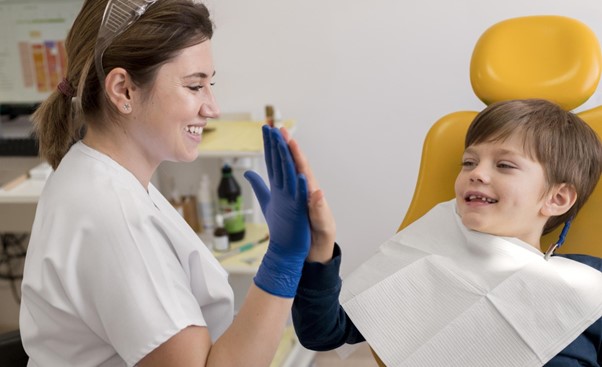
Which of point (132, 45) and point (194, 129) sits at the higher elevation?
point (132, 45)

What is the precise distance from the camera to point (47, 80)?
2.32 m

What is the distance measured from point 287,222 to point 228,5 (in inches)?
55.9

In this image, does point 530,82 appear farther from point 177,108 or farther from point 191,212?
point 191,212

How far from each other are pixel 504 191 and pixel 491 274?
0.17 m

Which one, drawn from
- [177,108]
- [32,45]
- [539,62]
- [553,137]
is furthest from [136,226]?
[32,45]

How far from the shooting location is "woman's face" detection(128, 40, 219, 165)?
3.39 feet

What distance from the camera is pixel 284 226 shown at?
97cm

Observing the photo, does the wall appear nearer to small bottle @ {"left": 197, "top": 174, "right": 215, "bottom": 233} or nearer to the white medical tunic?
small bottle @ {"left": 197, "top": 174, "right": 215, "bottom": 233}

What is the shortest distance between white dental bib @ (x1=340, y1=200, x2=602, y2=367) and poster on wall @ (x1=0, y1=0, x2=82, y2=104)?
1.48 metres

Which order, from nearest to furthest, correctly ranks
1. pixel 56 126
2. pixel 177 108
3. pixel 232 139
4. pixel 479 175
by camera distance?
pixel 177 108, pixel 56 126, pixel 479 175, pixel 232 139

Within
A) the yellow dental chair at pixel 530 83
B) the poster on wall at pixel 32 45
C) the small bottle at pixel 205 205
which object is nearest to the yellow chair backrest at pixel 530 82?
→ the yellow dental chair at pixel 530 83

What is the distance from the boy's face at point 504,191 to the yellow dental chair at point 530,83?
0.15 metres

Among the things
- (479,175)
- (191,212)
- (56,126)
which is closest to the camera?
(56,126)

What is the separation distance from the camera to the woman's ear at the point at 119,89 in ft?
3.29
